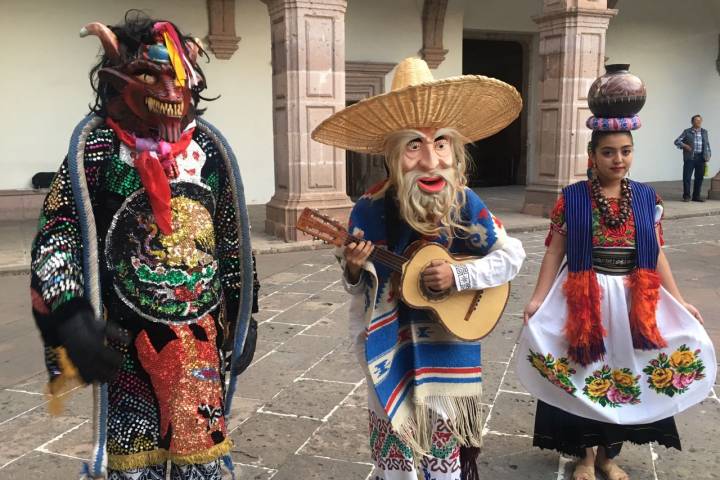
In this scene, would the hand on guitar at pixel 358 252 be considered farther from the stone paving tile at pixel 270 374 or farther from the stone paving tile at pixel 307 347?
the stone paving tile at pixel 307 347

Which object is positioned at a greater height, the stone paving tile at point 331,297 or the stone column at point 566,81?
the stone column at point 566,81

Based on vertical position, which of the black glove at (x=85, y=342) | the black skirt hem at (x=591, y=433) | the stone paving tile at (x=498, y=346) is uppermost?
the black glove at (x=85, y=342)

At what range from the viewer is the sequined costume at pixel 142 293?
1734mm

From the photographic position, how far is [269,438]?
10.0 feet

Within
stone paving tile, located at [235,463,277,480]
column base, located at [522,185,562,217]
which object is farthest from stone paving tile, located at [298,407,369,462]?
column base, located at [522,185,562,217]

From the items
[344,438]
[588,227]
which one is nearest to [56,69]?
[344,438]

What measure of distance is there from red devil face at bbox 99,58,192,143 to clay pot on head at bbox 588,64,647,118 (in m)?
1.57

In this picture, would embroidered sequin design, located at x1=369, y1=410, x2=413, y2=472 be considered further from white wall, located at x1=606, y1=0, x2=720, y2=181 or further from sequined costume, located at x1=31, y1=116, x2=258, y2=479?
white wall, located at x1=606, y1=0, x2=720, y2=181

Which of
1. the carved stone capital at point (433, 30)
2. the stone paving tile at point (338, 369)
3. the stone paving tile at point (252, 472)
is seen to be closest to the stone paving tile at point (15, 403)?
the stone paving tile at point (252, 472)

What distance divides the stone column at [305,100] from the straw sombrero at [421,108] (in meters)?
5.67

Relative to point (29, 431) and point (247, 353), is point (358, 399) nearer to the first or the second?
point (247, 353)

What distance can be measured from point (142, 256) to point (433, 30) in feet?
37.6

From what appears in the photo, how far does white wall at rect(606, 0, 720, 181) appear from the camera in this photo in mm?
14359

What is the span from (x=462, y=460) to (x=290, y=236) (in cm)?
589
